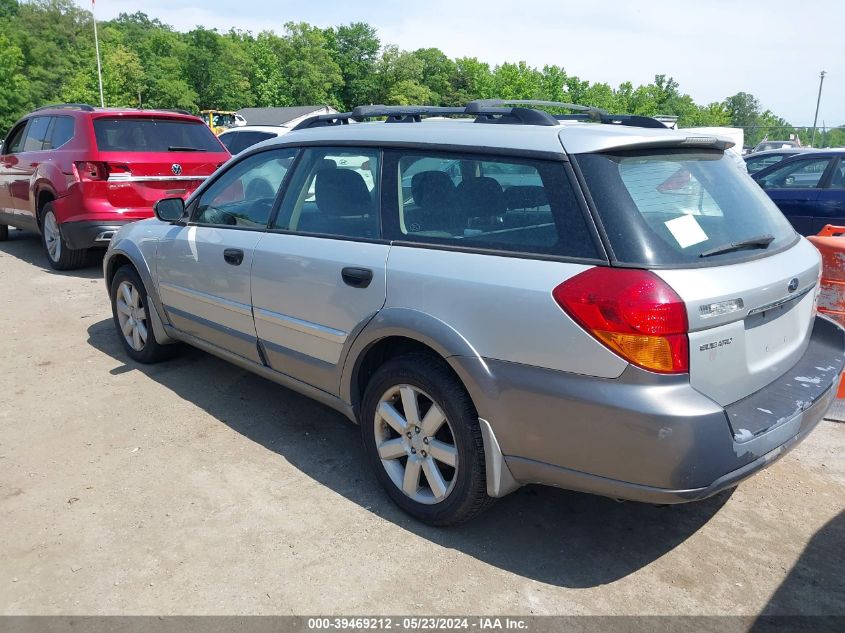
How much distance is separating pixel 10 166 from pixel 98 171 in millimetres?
2688

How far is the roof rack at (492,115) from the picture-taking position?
3029mm

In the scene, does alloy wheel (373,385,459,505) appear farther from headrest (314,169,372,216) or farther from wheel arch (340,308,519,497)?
headrest (314,169,372,216)

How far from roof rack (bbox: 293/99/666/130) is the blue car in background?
626 cm

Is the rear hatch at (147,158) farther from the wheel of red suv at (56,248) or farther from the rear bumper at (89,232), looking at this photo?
the wheel of red suv at (56,248)

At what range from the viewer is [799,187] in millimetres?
8961

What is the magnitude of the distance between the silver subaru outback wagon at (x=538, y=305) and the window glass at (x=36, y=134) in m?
6.23

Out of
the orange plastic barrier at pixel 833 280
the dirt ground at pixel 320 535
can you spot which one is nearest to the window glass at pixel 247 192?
the dirt ground at pixel 320 535

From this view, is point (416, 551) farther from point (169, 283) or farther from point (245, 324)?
point (169, 283)

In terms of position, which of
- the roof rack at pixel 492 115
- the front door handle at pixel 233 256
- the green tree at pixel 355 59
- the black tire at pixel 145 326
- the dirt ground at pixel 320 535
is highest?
the green tree at pixel 355 59

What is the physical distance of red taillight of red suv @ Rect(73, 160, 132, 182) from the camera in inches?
292

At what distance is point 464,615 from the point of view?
254 centimetres

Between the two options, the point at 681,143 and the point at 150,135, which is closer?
the point at 681,143

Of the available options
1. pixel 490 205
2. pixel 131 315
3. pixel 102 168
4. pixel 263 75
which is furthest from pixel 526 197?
pixel 263 75

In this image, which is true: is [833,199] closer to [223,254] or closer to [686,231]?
[686,231]
